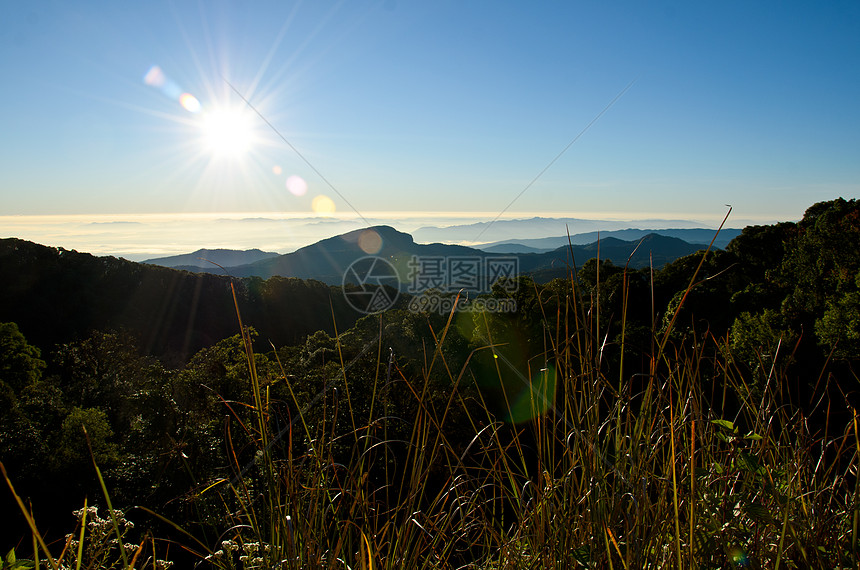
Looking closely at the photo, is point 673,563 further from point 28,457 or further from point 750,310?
point 750,310

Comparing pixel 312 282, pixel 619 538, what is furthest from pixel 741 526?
pixel 312 282

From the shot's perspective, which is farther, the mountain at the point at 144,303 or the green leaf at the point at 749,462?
the mountain at the point at 144,303

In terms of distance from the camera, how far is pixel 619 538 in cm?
130

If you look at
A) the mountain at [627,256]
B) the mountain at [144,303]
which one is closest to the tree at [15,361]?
the mountain at [144,303]

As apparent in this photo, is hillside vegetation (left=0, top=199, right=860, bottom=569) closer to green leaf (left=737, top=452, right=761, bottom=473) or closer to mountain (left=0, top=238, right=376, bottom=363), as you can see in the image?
green leaf (left=737, top=452, right=761, bottom=473)

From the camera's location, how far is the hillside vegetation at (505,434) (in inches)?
50.3

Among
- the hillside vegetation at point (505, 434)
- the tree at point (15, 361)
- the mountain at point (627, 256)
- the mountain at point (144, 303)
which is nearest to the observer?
the hillside vegetation at point (505, 434)

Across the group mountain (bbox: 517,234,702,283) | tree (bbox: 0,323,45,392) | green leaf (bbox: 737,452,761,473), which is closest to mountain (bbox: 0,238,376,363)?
tree (bbox: 0,323,45,392)

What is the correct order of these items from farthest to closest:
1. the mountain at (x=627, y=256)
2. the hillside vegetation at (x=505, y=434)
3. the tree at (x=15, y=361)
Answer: the tree at (x=15, y=361)
the mountain at (x=627, y=256)
the hillside vegetation at (x=505, y=434)

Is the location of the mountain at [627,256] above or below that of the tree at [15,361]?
above

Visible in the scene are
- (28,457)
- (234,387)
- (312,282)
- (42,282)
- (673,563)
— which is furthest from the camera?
(312,282)

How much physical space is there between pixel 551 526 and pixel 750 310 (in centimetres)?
1897

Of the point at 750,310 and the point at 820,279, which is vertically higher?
the point at 820,279

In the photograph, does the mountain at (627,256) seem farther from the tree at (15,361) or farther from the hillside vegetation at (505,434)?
the tree at (15,361)
